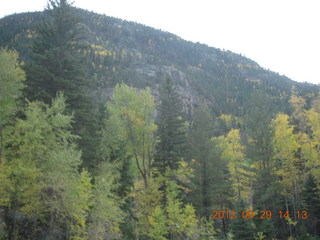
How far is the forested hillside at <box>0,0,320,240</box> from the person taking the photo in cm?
1256

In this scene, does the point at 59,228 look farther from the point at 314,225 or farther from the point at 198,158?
the point at 314,225

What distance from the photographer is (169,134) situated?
24609 mm

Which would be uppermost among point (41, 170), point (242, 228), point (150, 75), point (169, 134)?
point (150, 75)

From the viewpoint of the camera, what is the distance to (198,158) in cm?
2316

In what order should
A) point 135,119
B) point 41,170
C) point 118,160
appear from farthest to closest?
point 135,119 → point 118,160 → point 41,170

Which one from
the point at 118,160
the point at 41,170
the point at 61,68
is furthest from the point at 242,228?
the point at 61,68

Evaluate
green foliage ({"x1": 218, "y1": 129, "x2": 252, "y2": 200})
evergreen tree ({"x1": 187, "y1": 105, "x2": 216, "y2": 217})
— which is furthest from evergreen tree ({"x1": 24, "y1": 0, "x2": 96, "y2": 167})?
green foliage ({"x1": 218, "y1": 129, "x2": 252, "y2": 200})

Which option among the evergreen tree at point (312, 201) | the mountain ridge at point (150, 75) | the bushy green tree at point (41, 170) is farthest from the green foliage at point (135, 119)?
the mountain ridge at point (150, 75)

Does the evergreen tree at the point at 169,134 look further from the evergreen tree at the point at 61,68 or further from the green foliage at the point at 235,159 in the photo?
the green foliage at the point at 235,159

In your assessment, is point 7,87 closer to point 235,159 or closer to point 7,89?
point 7,89

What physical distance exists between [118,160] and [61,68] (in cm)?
949

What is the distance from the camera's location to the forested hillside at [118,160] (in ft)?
41.2

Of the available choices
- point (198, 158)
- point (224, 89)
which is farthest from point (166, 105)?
point (224, 89)

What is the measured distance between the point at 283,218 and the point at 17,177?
2460 cm
